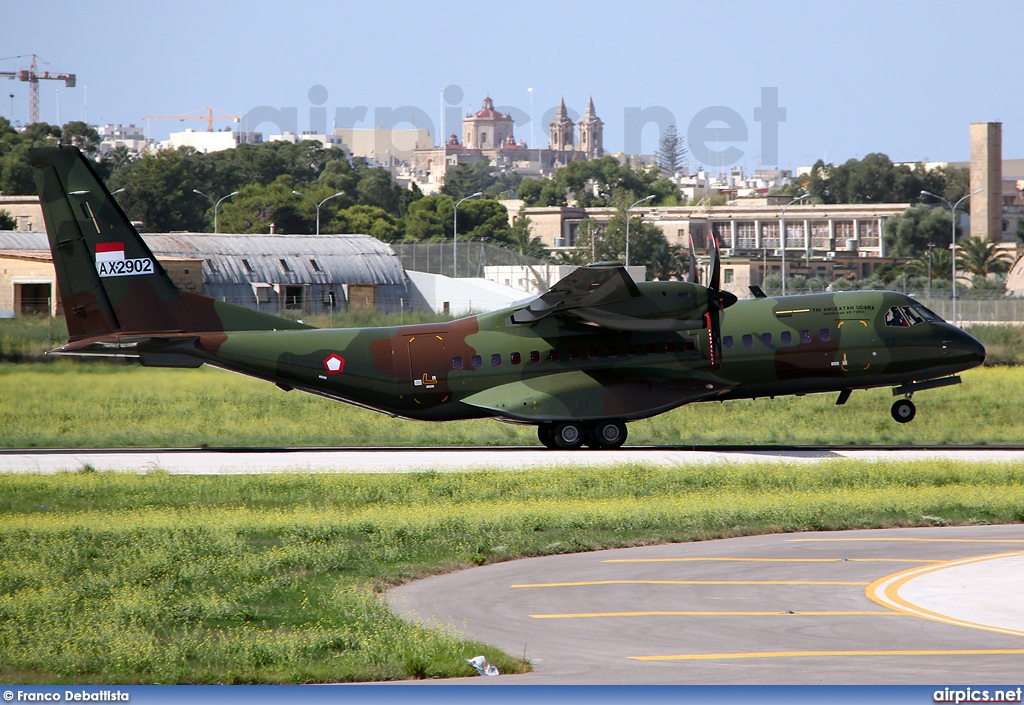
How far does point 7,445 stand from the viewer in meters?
33.8

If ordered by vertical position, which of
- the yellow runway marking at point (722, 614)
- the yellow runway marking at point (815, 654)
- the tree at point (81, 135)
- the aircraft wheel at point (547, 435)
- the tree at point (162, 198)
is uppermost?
the tree at point (81, 135)

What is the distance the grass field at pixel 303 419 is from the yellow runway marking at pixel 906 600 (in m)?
18.0

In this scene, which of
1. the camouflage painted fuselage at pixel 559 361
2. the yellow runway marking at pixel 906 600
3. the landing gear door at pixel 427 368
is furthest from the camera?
the landing gear door at pixel 427 368

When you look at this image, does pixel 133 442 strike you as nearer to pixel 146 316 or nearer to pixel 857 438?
pixel 146 316

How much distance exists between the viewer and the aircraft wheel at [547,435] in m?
32.0

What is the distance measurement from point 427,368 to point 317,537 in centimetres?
1242

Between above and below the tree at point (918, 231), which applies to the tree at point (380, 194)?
Result: above

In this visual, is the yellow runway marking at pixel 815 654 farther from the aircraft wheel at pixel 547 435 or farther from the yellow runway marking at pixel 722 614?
the aircraft wheel at pixel 547 435

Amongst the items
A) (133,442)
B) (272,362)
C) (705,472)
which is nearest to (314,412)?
(133,442)

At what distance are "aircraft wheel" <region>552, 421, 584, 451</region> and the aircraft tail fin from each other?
931cm

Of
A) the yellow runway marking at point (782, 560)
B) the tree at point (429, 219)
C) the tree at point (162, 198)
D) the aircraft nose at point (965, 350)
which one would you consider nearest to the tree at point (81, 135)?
the tree at point (162, 198)

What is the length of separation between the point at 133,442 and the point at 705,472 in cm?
1766

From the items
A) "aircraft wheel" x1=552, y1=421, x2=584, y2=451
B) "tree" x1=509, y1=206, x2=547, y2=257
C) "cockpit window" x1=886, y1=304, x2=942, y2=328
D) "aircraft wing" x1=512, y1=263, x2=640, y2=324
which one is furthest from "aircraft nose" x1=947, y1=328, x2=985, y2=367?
"tree" x1=509, y1=206, x2=547, y2=257

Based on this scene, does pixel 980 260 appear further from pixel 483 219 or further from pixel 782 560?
pixel 782 560
